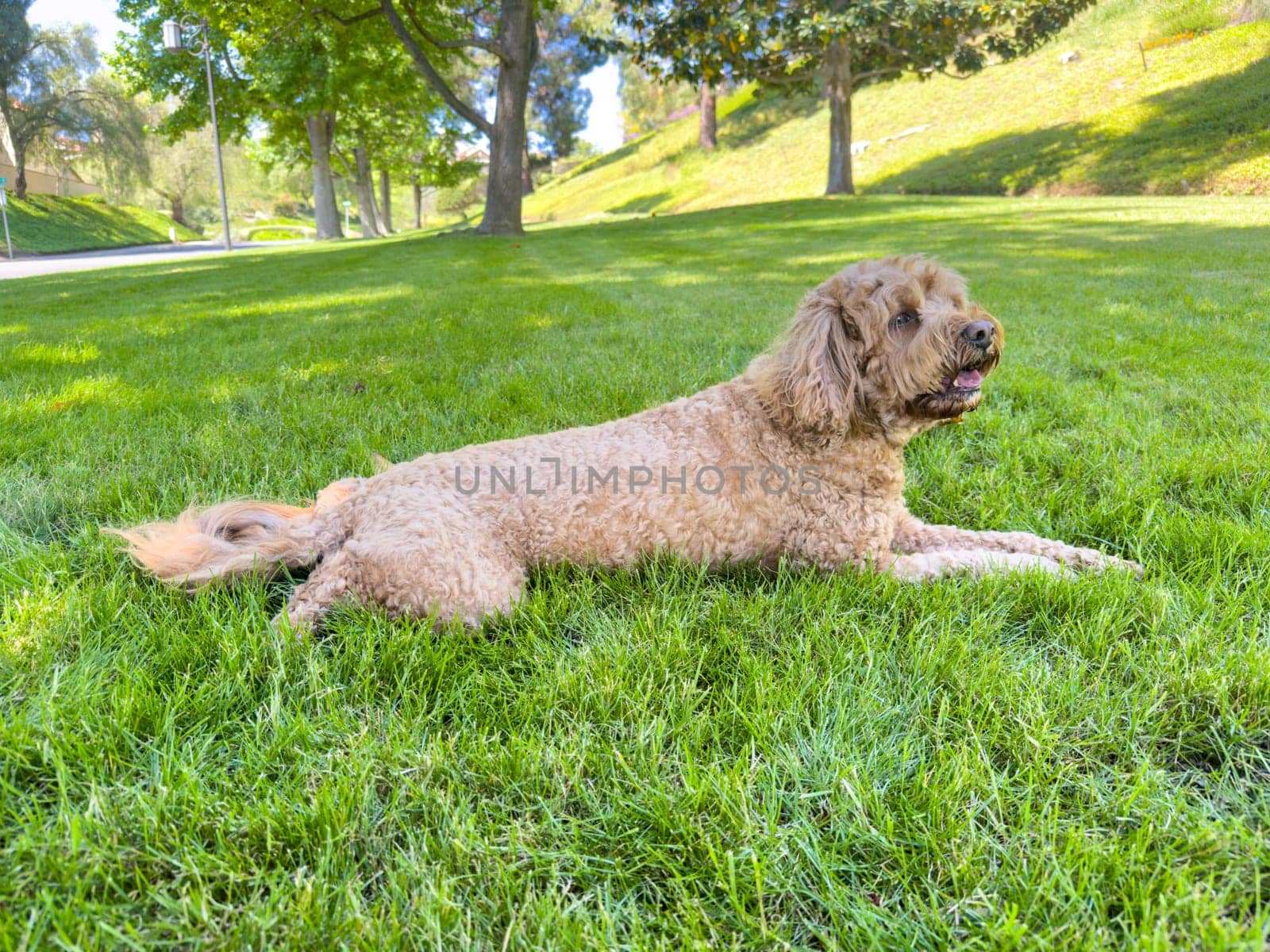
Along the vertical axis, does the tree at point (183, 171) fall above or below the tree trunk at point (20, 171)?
above

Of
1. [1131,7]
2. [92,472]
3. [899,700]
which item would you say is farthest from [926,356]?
[1131,7]

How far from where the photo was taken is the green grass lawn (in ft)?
4.29

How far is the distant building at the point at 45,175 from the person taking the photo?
4056 cm

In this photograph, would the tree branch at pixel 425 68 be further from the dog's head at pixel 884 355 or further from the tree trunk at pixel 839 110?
the dog's head at pixel 884 355

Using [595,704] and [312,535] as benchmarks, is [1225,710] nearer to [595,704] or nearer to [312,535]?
[595,704]

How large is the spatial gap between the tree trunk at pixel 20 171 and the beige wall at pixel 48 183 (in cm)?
36

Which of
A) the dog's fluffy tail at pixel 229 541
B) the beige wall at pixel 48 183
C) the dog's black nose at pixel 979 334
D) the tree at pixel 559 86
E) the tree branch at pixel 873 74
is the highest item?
the tree at pixel 559 86

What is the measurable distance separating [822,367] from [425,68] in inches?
782

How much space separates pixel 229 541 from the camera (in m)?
2.59

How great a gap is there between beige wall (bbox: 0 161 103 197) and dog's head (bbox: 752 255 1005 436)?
56.1 m

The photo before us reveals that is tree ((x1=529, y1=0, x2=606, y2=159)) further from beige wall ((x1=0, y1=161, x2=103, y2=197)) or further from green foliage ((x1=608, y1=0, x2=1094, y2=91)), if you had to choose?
green foliage ((x1=608, y1=0, x2=1094, y2=91))

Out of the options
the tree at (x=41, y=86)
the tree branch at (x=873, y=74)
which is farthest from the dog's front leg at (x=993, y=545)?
the tree at (x=41, y=86)

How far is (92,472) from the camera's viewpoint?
136 inches

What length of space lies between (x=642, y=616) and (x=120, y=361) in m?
6.01
